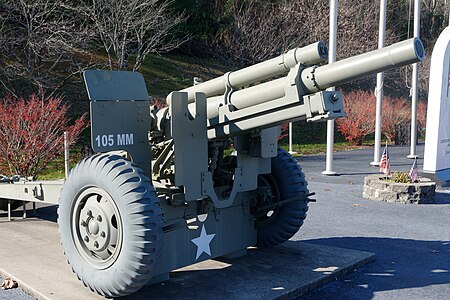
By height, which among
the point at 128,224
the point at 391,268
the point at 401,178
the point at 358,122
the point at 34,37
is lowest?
the point at 391,268

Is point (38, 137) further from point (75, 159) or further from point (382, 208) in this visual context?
point (382, 208)

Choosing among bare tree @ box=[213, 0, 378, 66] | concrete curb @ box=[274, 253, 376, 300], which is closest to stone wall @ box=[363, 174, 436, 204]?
concrete curb @ box=[274, 253, 376, 300]

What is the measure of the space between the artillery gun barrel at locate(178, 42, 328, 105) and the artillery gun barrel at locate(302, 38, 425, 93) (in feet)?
0.43

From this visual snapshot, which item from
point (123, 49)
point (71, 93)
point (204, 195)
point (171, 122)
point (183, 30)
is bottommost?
point (204, 195)

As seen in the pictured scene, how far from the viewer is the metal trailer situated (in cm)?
405

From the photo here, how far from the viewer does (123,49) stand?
54.9 ft

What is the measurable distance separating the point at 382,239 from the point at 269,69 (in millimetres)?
3194

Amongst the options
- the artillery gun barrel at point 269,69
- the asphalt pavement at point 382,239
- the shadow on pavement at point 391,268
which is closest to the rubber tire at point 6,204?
the asphalt pavement at point 382,239

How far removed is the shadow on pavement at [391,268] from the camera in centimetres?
488

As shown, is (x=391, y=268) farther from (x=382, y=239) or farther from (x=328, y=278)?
(x=382, y=239)

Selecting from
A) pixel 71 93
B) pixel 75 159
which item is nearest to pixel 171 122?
pixel 75 159

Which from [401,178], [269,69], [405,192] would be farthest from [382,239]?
[269,69]

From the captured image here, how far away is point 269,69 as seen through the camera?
4.61m

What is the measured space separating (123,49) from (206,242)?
1269 cm
